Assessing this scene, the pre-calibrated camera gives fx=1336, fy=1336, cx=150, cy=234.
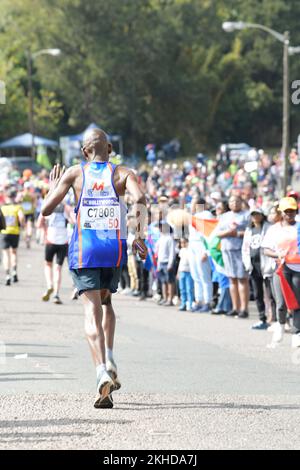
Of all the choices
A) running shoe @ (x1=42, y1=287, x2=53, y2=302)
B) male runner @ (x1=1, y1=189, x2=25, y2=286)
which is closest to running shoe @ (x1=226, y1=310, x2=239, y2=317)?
running shoe @ (x1=42, y1=287, x2=53, y2=302)

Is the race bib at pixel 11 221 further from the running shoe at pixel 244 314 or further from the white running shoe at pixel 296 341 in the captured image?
the white running shoe at pixel 296 341

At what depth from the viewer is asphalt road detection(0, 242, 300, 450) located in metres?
8.16

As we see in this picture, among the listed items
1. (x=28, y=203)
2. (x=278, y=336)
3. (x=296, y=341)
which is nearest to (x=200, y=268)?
(x=278, y=336)

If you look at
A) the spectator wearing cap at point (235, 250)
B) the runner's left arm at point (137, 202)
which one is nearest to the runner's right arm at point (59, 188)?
the runner's left arm at point (137, 202)

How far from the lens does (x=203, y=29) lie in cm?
8662

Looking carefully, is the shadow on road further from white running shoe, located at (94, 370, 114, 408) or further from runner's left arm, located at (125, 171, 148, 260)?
runner's left arm, located at (125, 171, 148, 260)

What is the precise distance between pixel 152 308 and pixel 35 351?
7.76m

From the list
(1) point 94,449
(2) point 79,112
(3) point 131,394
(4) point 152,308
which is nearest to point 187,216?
(4) point 152,308

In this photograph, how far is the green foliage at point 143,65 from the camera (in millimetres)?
82250

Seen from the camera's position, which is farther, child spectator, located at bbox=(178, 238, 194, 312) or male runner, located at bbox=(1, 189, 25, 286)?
male runner, located at bbox=(1, 189, 25, 286)

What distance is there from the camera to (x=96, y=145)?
9609 millimetres

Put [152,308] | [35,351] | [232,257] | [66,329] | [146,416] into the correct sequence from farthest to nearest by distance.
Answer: [152,308], [232,257], [66,329], [35,351], [146,416]

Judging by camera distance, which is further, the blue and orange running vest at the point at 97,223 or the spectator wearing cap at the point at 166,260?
the spectator wearing cap at the point at 166,260

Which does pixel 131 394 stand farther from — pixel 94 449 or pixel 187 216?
pixel 187 216
